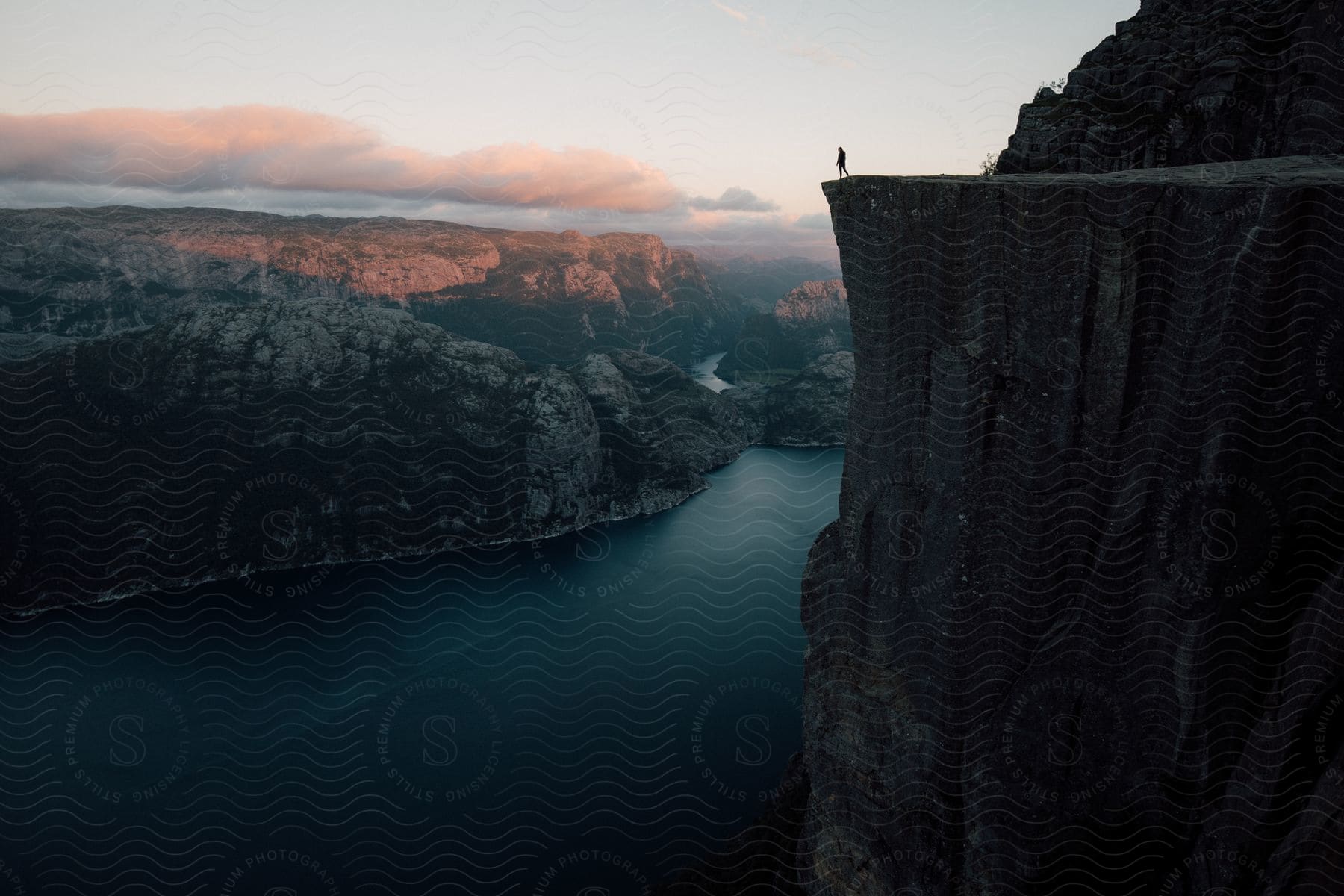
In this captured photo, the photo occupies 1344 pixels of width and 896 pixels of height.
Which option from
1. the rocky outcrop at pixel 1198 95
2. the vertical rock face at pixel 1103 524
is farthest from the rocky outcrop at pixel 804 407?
the vertical rock face at pixel 1103 524

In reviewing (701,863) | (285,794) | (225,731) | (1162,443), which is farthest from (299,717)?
(1162,443)

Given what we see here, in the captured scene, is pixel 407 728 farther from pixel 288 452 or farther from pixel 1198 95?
pixel 288 452

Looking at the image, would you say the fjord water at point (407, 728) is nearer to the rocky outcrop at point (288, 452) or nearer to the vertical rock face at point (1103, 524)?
the rocky outcrop at point (288, 452)

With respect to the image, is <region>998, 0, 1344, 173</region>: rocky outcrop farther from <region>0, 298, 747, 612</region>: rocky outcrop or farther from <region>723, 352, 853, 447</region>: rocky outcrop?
<region>723, 352, 853, 447</region>: rocky outcrop

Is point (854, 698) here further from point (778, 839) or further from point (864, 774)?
point (778, 839)

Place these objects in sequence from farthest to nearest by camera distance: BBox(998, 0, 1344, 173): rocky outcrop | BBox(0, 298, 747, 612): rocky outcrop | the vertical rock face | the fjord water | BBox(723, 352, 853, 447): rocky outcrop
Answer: BBox(723, 352, 853, 447): rocky outcrop
BBox(0, 298, 747, 612): rocky outcrop
the fjord water
BBox(998, 0, 1344, 173): rocky outcrop
the vertical rock face

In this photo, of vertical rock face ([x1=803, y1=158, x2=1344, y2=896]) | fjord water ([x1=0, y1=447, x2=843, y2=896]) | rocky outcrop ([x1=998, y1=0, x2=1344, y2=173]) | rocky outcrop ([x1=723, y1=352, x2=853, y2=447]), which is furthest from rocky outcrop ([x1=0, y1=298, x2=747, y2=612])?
rocky outcrop ([x1=998, y1=0, x2=1344, y2=173])
